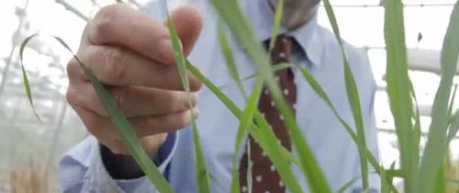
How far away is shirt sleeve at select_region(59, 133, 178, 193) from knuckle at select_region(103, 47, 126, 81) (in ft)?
0.37

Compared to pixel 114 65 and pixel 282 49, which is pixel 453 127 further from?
pixel 282 49

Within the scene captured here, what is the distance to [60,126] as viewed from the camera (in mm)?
3928

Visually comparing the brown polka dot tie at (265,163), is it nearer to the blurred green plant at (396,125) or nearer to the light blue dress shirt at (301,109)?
the light blue dress shirt at (301,109)

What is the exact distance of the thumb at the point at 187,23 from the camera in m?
0.29

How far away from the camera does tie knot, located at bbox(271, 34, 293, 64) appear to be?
0.73m

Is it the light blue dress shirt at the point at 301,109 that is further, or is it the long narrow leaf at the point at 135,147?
the light blue dress shirt at the point at 301,109

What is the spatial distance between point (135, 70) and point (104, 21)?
0.9 inches

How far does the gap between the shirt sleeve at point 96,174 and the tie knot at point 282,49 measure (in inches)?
8.4

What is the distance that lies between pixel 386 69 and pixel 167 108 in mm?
109

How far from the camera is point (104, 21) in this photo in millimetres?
304

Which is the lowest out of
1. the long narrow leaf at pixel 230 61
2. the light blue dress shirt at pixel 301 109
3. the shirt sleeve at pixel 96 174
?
the light blue dress shirt at pixel 301 109

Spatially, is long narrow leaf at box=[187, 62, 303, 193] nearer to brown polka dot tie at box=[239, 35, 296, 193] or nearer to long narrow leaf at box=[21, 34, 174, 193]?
long narrow leaf at box=[21, 34, 174, 193]

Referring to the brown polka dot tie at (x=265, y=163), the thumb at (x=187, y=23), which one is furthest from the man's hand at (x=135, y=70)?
the brown polka dot tie at (x=265, y=163)

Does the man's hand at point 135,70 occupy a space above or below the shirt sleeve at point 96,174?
above
